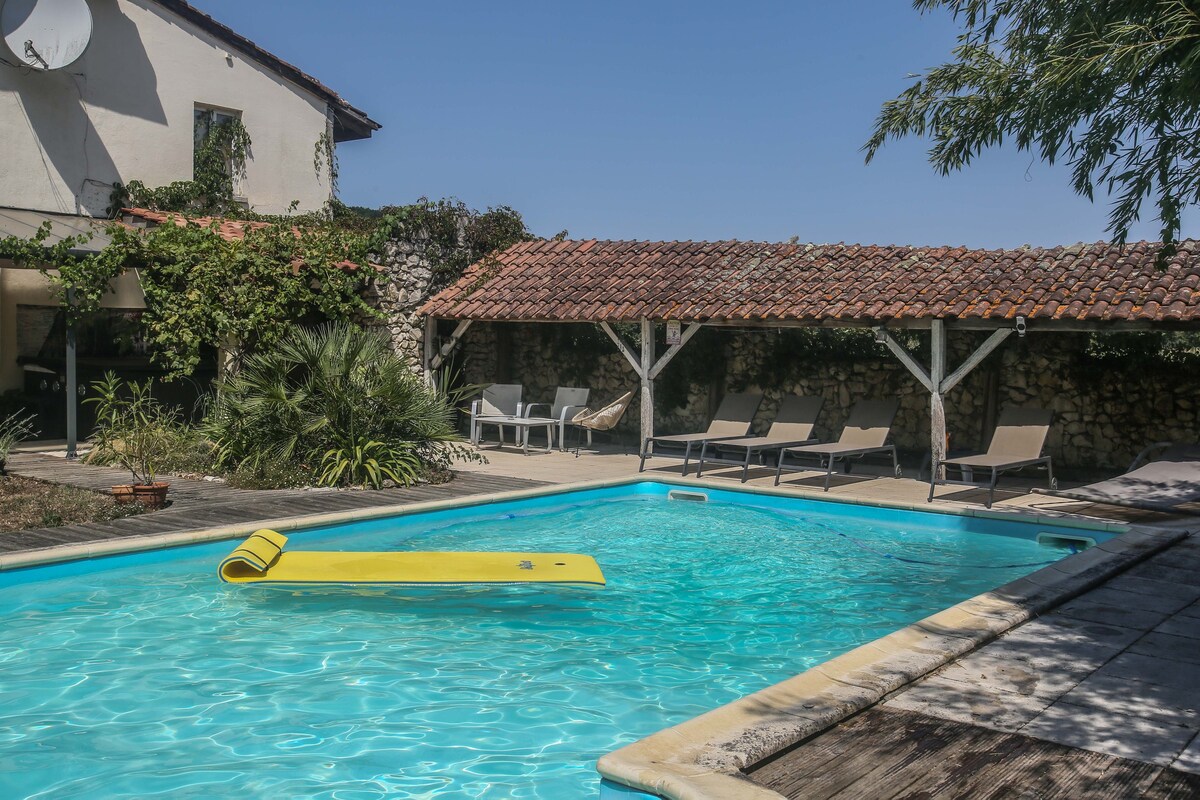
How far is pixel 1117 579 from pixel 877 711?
3.58 m

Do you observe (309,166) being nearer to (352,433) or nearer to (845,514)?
(352,433)

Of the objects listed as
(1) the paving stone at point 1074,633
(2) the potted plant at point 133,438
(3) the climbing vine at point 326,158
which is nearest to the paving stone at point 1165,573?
(1) the paving stone at point 1074,633

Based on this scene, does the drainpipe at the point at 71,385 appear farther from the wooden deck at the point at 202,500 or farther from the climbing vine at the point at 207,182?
the climbing vine at the point at 207,182

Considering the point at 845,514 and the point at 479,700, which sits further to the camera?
the point at 845,514

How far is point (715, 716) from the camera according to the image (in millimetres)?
4156

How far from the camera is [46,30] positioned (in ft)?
50.3

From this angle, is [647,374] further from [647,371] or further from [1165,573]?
[1165,573]

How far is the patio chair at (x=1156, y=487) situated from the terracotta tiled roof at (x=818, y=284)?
1704 millimetres

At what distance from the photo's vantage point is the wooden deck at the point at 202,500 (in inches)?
323

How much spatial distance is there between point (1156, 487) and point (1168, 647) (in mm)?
6237

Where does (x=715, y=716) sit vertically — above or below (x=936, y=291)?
below

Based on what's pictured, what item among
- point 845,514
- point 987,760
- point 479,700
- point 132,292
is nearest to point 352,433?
point 132,292

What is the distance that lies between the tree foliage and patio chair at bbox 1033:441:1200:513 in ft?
13.8

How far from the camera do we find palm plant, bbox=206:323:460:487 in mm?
11492
